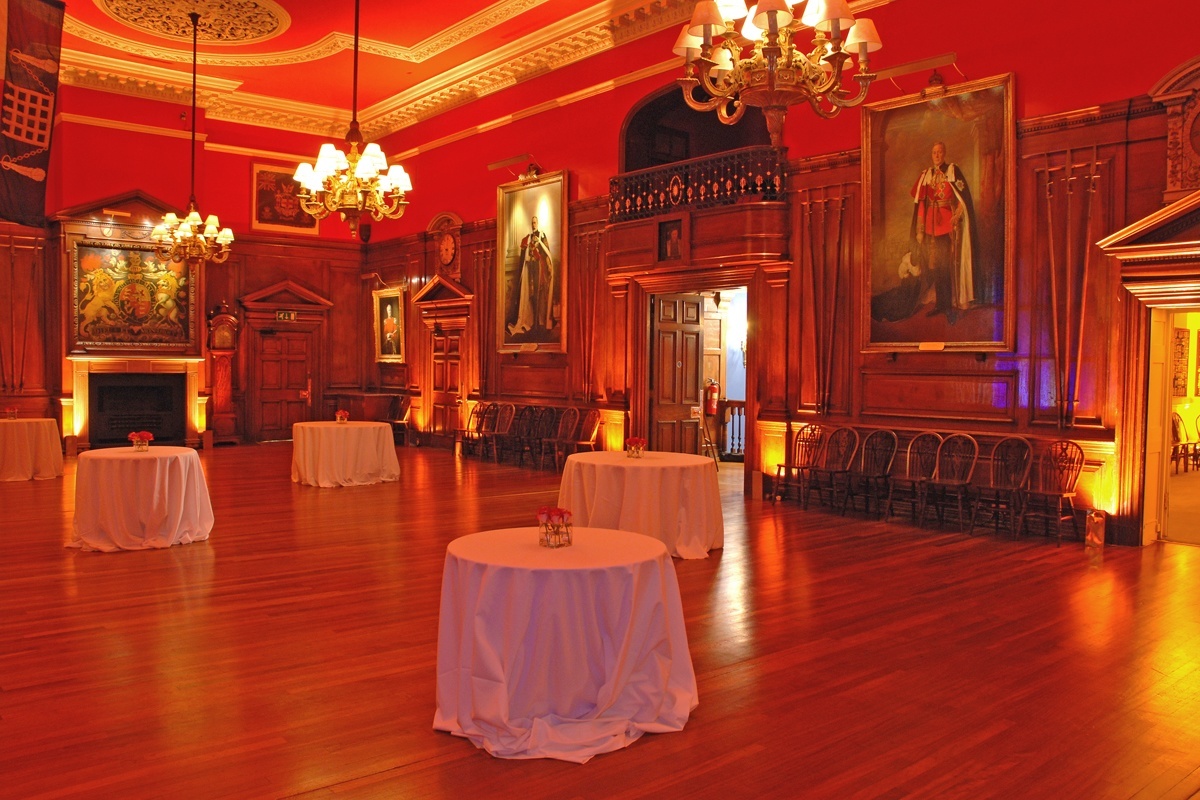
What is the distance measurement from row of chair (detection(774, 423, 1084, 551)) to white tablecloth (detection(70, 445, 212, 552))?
19.8ft

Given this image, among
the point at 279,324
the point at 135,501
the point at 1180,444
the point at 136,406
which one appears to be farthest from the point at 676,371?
the point at 136,406

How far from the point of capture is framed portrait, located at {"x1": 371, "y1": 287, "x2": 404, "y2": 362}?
1702 cm

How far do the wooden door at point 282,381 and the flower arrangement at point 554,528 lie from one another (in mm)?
14002

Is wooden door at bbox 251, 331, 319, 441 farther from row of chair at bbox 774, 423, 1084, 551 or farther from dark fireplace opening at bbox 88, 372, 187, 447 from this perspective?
row of chair at bbox 774, 423, 1084, 551

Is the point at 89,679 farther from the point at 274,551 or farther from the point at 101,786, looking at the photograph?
the point at 274,551

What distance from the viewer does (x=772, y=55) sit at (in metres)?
4.85

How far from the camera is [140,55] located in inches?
561

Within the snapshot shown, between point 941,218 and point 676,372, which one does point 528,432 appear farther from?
point 941,218

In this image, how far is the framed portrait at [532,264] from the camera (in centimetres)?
1326

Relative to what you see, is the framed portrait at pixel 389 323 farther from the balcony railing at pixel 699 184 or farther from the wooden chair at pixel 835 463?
the wooden chair at pixel 835 463

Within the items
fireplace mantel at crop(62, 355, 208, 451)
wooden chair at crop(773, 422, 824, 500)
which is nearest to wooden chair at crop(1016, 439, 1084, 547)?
Result: wooden chair at crop(773, 422, 824, 500)

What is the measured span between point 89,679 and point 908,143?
8.36 metres

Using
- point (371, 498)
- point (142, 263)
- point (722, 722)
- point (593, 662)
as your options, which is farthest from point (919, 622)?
point (142, 263)

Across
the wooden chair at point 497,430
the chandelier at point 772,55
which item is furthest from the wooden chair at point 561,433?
the chandelier at point 772,55
